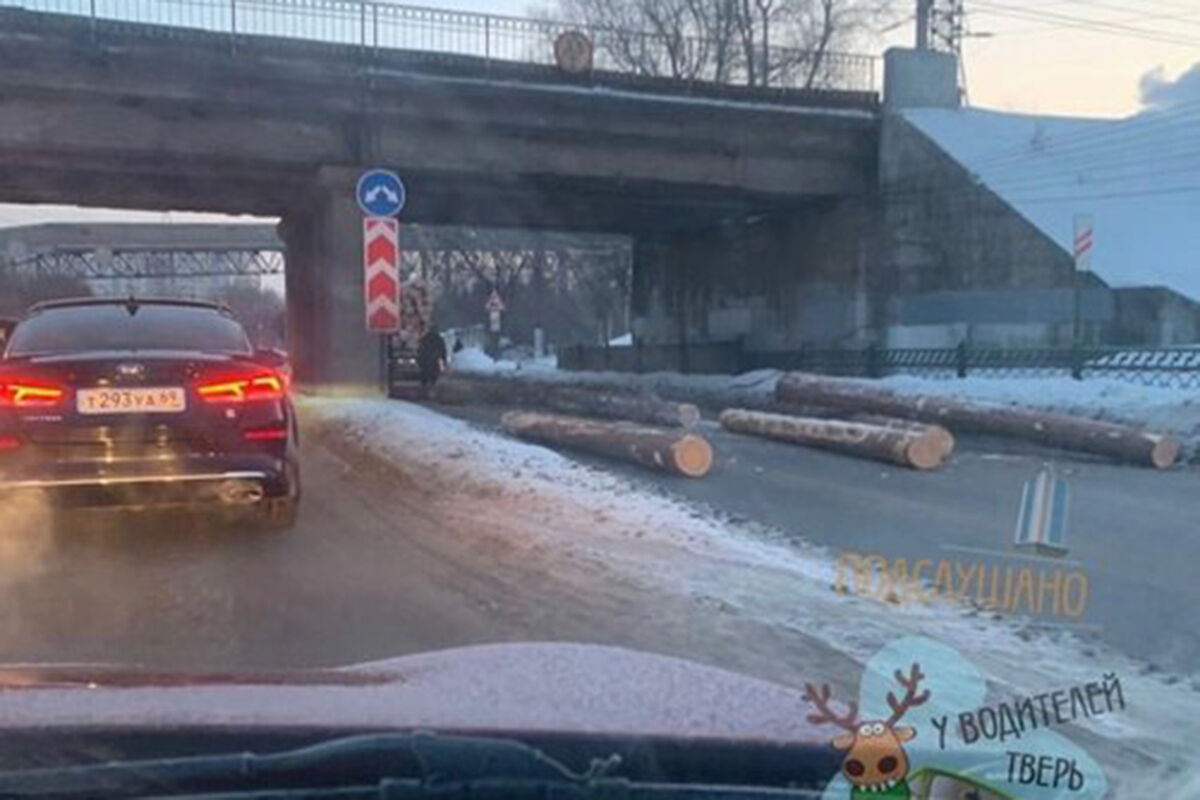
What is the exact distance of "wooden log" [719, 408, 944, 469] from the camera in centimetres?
1278

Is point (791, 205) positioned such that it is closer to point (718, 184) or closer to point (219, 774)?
point (718, 184)

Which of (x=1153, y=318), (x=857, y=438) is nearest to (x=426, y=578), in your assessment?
(x=857, y=438)

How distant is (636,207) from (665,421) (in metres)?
18.5

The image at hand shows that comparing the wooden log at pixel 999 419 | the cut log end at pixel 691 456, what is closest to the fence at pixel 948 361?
the wooden log at pixel 999 419

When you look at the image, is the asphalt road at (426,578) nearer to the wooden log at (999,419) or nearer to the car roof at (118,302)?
the car roof at (118,302)

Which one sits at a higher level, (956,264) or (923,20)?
(923,20)

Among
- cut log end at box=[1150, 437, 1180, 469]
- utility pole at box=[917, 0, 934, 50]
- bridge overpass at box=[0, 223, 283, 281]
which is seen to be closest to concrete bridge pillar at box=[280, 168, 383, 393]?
cut log end at box=[1150, 437, 1180, 469]

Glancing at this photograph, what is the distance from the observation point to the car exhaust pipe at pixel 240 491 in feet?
25.2

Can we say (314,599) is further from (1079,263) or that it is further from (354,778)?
(1079,263)

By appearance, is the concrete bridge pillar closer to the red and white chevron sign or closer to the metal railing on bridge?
the red and white chevron sign

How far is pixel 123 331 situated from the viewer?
8078 mm

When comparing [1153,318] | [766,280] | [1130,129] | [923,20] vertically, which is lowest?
[1153,318]

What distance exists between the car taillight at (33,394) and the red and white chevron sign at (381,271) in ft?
28.4

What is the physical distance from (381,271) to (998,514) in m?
8.95
